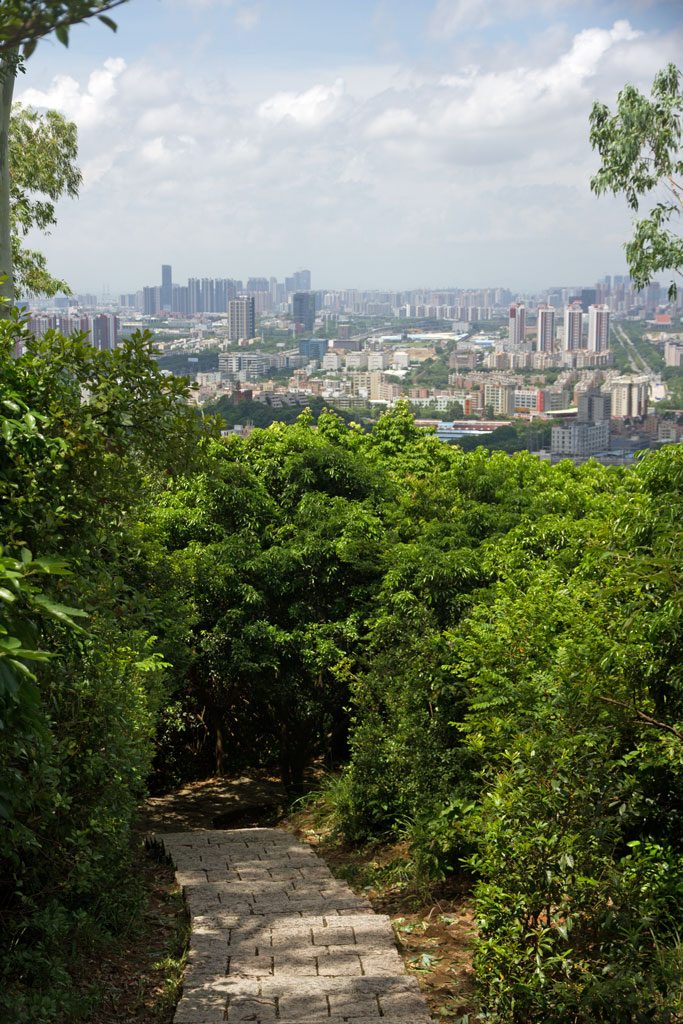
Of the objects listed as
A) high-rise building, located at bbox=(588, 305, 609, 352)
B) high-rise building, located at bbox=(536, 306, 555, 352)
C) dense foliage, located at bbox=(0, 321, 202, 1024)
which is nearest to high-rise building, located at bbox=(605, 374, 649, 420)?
dense foliage, located at bbox=(0, 321, 202, 1024)

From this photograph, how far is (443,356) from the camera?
68812 mm

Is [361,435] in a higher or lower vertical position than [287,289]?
lower

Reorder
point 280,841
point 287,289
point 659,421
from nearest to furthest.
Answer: point 280,841 < point 659,421 < point 287,289

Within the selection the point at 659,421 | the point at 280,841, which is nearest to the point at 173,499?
the point at 280,841

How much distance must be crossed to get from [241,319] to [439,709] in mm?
65114

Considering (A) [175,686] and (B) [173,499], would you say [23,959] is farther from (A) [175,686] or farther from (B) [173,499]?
(B) [173,499]

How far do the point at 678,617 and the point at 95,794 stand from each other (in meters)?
3.09

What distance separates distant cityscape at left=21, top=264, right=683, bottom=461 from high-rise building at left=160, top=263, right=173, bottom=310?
0.15 meters

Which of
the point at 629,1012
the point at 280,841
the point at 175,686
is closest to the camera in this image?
the point at 629,1012

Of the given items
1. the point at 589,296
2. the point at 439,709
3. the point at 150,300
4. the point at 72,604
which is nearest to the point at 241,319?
the point at 150,300

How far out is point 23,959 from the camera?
471 cm

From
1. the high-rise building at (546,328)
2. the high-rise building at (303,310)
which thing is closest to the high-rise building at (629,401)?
the high-rise building at (546,328)

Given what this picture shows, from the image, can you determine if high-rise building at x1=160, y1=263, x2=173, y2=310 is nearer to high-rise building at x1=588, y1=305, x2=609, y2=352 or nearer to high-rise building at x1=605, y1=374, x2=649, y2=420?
high-rise building at x1=588, y1=305, x2=609, y2=352

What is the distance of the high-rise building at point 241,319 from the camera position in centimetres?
6956
